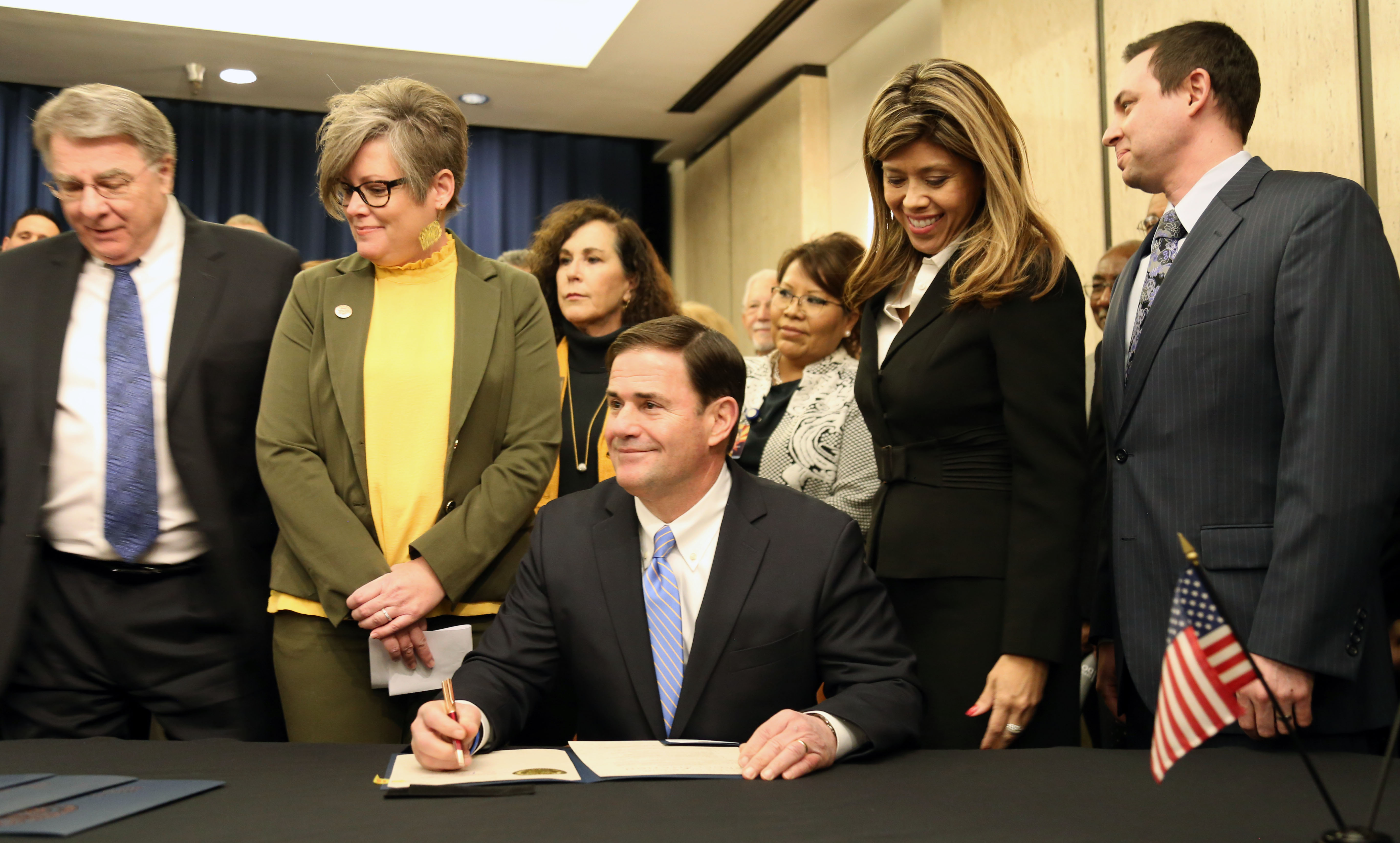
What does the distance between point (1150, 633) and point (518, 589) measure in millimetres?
1021

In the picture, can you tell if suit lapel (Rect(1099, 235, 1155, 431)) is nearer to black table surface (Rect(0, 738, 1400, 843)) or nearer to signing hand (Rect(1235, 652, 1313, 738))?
signing hand (Rect(1235, 652, 1313, 738))

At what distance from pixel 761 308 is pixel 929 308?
258cm

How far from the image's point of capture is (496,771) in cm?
139

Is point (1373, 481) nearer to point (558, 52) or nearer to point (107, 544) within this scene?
point (107, 544)

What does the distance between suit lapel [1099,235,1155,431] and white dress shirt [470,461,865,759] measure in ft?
2.18

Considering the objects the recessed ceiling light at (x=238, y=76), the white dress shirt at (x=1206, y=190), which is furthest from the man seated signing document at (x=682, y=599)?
the recessed ceiling light at (x=238, y=76)

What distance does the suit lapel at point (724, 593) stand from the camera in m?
1.68

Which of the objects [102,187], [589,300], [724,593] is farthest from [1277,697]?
[102,187]

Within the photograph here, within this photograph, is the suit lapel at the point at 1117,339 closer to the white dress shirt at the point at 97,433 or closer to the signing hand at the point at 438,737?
the signing hand at the point at 438,737

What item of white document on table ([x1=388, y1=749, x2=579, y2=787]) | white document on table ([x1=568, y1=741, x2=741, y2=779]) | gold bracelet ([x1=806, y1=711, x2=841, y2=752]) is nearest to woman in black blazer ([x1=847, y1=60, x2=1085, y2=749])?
gold bracelet ([x1=806, y1=711, x2=841, y2=752])

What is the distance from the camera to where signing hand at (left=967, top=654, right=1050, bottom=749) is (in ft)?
5.70

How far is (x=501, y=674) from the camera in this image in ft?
5.76

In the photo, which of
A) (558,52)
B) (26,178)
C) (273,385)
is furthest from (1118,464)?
(26,178)

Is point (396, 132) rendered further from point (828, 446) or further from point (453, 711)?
point (828, 446)
